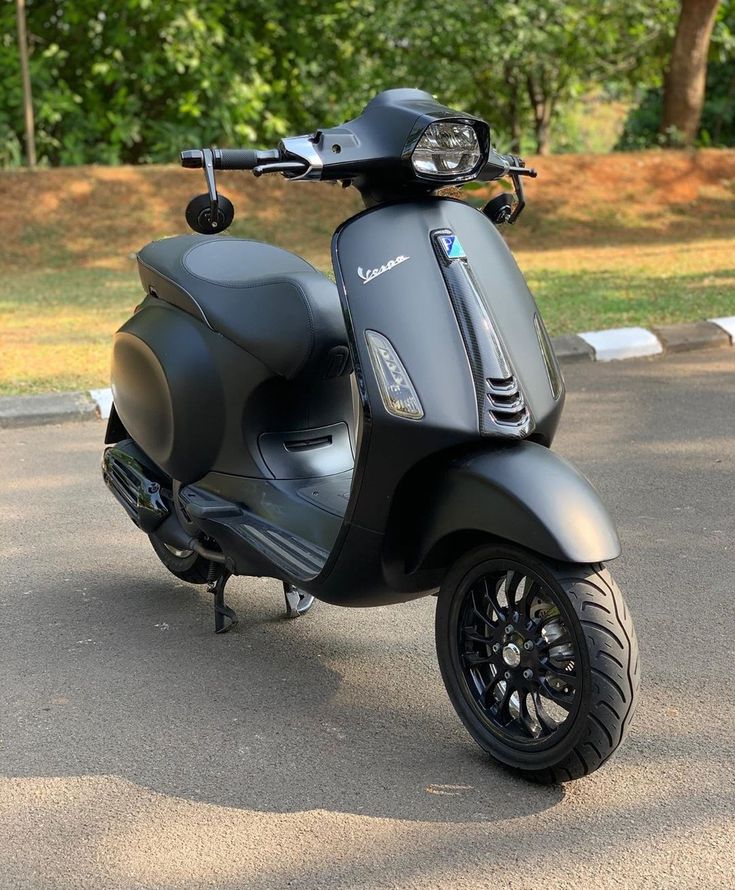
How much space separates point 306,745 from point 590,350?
4.68 m

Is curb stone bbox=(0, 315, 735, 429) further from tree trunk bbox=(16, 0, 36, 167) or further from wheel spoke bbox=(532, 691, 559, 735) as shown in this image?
tree trunk bbox=(16, 0, 36, 167)

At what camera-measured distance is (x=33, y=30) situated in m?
14.8

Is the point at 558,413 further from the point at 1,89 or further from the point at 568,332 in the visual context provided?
the point at 1,89

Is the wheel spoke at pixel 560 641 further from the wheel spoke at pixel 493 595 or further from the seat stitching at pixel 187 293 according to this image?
the seat stitching at pixel 187 293

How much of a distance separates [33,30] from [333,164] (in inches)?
522

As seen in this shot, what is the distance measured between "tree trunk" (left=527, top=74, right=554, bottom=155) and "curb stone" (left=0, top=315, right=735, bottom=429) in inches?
360

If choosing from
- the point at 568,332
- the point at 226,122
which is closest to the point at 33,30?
the point at 226,122

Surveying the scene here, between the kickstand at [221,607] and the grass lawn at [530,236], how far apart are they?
4.34 meters

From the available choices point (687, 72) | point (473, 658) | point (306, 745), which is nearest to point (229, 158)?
point (473, 658)

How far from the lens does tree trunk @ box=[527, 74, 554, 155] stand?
1640cm

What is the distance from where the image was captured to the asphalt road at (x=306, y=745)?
2.59m

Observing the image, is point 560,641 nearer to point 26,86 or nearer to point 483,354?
point 483,354

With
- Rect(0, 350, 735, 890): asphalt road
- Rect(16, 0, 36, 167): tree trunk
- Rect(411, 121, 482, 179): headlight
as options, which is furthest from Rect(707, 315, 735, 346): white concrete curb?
Rect(16, 0, 36, 167): tree trunk

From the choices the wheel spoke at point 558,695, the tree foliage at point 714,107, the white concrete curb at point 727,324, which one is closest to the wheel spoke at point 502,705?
the wheel spoke at point 558,695
